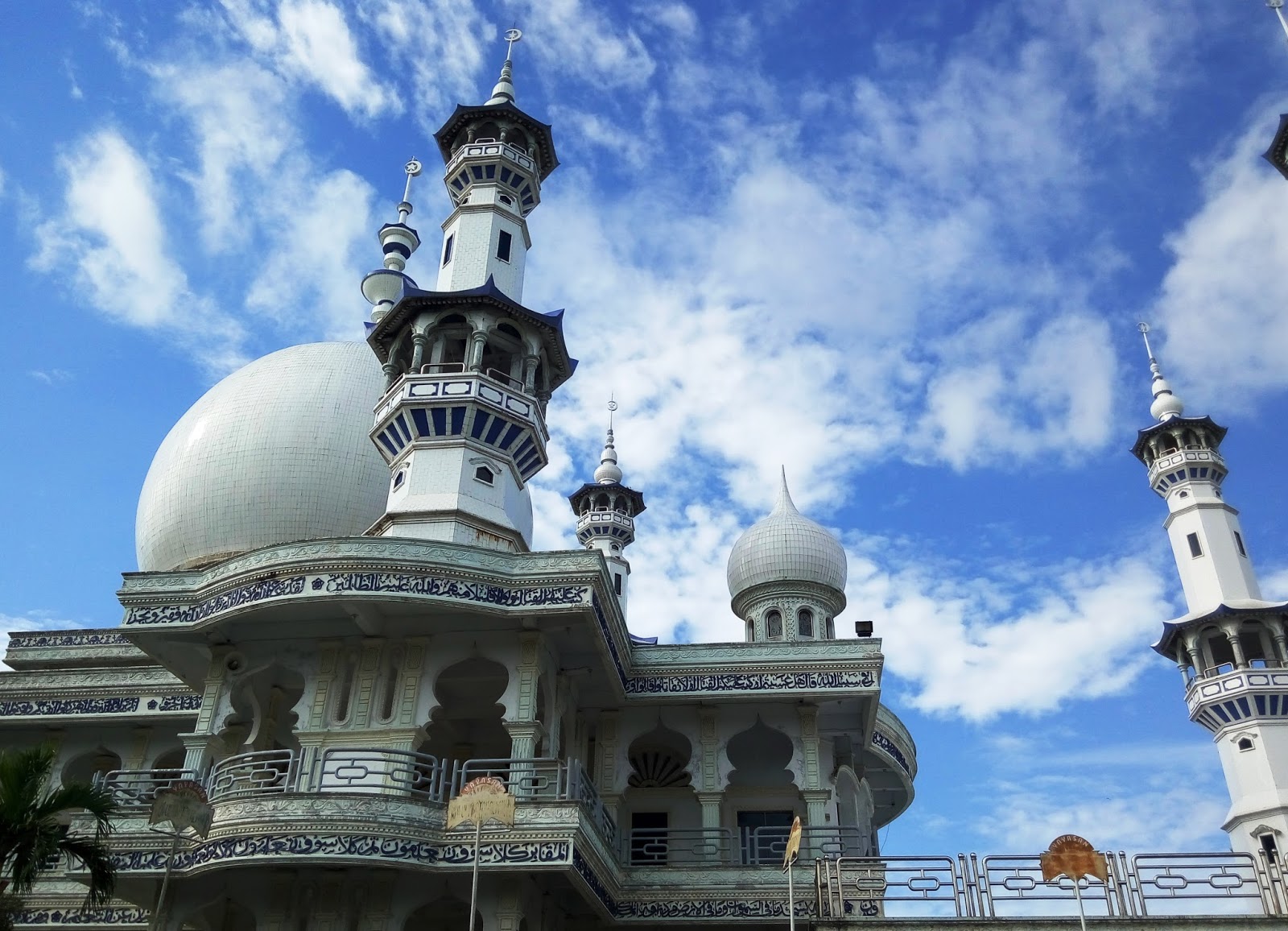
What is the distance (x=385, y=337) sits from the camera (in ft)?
87.4

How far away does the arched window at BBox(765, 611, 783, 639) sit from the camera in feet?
105

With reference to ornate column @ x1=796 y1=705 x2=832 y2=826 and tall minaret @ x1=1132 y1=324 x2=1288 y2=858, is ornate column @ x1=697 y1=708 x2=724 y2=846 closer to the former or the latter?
ornate column @ x1=796 y1=705 x2=832 y2=826

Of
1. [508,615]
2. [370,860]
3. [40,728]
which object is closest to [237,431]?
[40,728]

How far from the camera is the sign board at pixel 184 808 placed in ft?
53.3

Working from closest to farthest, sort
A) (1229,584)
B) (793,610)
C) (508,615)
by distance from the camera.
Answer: (508,615), (793,610), (1229,584)

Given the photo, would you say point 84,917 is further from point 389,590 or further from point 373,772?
point 389,590

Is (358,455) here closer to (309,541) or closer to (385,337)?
(385,337)

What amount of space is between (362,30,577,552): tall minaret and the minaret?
13.8m

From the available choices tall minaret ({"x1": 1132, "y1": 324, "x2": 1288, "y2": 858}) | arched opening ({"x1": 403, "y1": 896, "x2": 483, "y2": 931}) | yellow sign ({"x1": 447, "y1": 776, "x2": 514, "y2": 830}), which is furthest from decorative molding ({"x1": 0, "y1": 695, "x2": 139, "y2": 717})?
tall minaret ({"x1": 1132, "y1": 324, "x2": 1288, "y2": 858})

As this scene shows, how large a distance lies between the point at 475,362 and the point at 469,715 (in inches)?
286

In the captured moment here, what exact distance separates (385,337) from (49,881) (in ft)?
41.4

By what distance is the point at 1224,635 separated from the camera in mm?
35438

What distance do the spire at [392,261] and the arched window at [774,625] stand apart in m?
14.5

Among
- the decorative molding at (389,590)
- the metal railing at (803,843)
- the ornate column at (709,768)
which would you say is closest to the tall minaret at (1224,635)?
the metal railing at (803,843)
